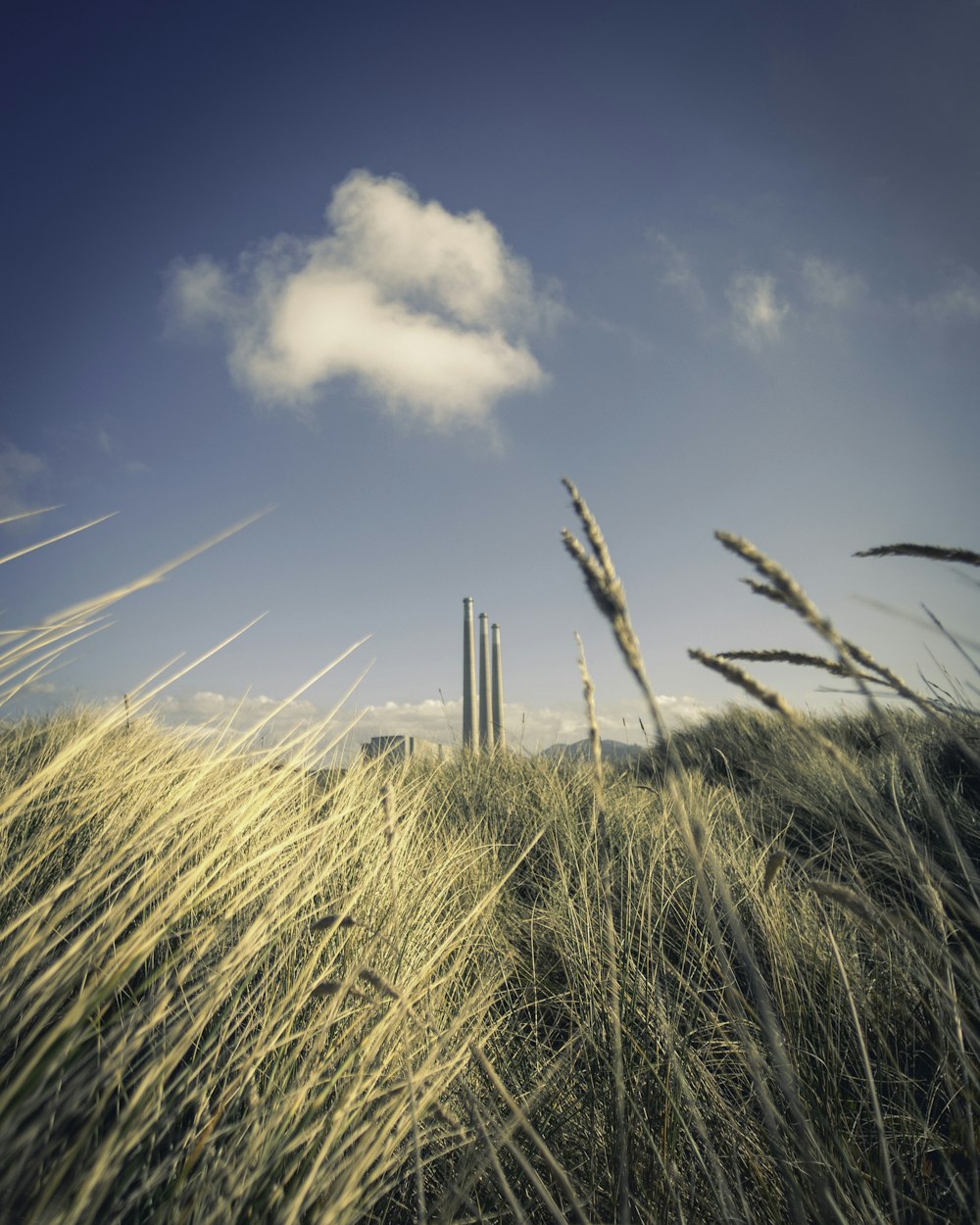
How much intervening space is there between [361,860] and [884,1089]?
Answer: 1760 mm

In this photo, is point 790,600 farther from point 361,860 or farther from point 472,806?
point 472,806

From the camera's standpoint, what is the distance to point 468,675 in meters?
19.9

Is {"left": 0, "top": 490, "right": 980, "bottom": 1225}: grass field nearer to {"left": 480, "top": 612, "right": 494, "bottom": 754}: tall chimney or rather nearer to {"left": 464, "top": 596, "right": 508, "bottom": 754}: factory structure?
{"left": 464, "top": 596, "right": 508, "bottom": 754}: factory structure

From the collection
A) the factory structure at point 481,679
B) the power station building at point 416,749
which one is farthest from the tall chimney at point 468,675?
the power station building at point 416,749

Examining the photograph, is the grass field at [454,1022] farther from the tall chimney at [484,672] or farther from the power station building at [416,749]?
the tall chimney at [484,672]

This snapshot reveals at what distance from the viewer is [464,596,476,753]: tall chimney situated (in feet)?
62.9

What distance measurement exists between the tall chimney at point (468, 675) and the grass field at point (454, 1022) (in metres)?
16.1

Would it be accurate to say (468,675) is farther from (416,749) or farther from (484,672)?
(416,749)

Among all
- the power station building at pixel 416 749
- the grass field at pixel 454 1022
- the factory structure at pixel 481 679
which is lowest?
the grass field at pixel 454 1022

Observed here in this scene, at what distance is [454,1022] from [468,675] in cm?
1872

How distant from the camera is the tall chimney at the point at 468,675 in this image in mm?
19178

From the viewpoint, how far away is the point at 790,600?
2.79ft

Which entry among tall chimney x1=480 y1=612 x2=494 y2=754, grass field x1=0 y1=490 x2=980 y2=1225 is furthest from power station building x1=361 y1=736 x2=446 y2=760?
tall chimney x1=480 y1=612 x2=494 y2=754

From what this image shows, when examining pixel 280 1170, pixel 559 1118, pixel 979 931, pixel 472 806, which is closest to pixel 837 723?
pixel 472 806
